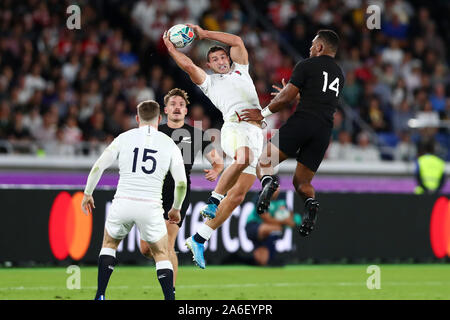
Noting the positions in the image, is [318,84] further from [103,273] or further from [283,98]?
[103,273]

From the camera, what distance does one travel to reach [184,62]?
10805 mm

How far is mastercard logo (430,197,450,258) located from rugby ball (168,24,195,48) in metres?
9.09

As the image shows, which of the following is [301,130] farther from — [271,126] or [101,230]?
[271,126]

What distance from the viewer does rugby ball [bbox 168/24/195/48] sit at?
10.9 m

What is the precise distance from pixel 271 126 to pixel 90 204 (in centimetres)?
929

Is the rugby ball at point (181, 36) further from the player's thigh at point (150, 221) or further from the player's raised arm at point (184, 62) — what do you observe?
the player's thigh at point (150, 221)

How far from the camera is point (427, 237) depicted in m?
18.5

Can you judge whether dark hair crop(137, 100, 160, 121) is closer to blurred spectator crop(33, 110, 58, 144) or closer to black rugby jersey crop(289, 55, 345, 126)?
black rugby jersey crop(289, 55, 345, 126)

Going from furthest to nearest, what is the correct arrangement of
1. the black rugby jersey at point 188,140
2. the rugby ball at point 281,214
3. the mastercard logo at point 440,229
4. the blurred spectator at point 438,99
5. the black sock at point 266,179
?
the blurred spectator at point 438,99 → the mastercard logo at point 440,229 → the rugby ball at point 281,214 → the black rugby jersey at point 188,140 → the black sock at point 266,179

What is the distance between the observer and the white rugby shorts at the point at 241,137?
11.0 m

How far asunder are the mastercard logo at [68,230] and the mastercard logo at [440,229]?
679cm

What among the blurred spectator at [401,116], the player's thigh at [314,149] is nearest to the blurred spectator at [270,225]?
the blurred spectator at [401,116]

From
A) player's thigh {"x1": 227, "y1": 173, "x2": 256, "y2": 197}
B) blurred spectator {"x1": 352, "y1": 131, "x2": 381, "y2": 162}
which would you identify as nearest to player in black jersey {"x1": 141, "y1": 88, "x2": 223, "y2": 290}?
player's thigh {"x1": 227, "y1": 173, "x2": 256, "y2": 197}
